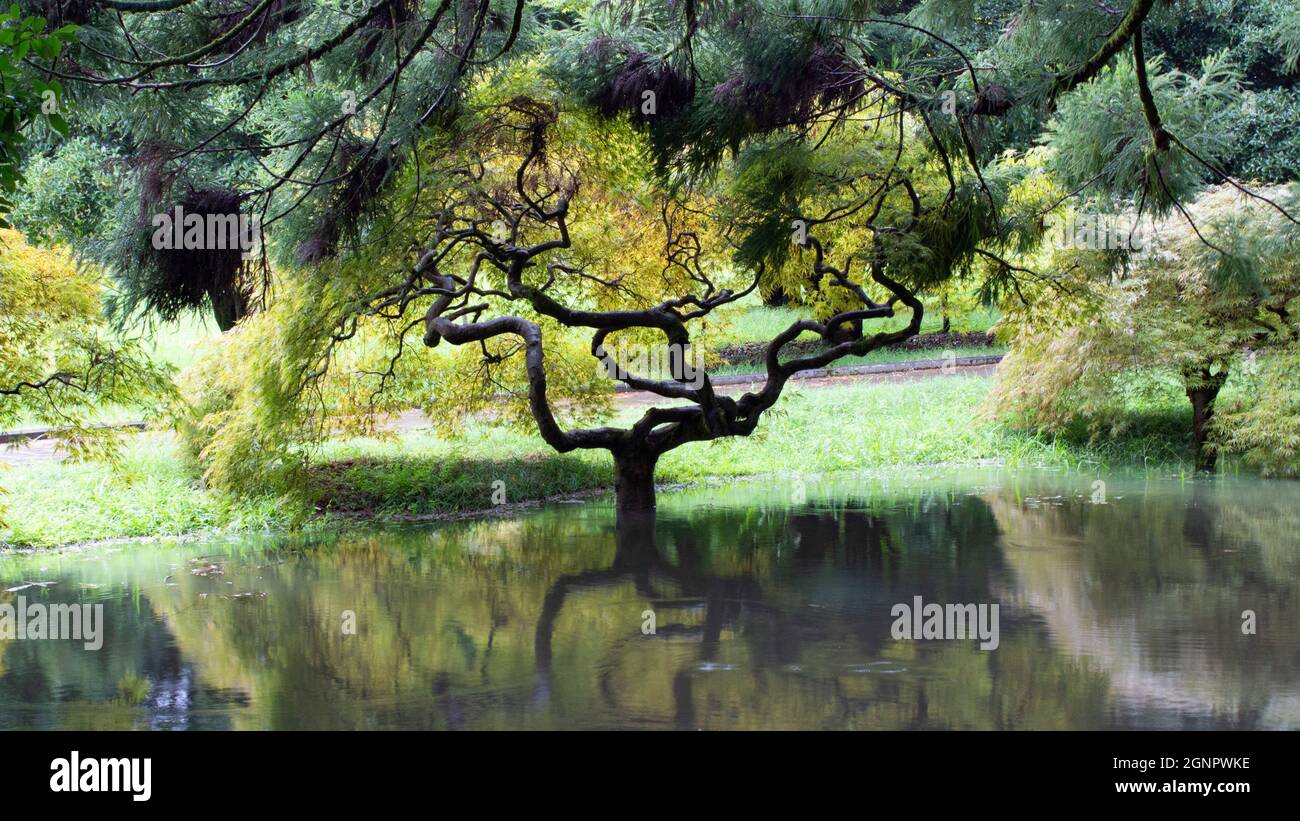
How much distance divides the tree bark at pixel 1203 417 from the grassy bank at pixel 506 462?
1.69 ft

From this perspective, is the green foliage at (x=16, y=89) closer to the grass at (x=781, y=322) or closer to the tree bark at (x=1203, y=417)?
the tree bark at (x=1203, y=417)

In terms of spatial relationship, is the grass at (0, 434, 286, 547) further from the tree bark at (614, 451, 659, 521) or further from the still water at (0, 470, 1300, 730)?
the tree bark at (614, 451, 659, 521)

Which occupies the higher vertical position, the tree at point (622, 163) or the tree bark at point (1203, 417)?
the tree at point (622, 163)

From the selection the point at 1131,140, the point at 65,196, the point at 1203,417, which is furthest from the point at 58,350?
the point at 1203,417

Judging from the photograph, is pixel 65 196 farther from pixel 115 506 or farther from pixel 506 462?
pixel 506 462

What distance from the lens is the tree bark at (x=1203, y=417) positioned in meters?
13.8

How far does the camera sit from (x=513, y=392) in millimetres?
13242

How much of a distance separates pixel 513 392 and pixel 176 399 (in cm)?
380

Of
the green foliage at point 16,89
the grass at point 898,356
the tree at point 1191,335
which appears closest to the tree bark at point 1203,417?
the tree at point 1191,335

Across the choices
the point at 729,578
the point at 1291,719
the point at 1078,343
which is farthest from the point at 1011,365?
the point at 1291,719

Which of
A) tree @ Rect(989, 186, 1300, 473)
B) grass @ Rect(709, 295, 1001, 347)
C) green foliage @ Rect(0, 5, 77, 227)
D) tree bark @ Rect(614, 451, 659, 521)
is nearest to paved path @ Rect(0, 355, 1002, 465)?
grass @ Rect(709, 295, 1001, 347)

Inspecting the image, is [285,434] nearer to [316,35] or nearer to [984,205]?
[316,35]

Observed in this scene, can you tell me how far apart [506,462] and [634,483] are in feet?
7.78

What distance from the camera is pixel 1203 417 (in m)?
14.1
